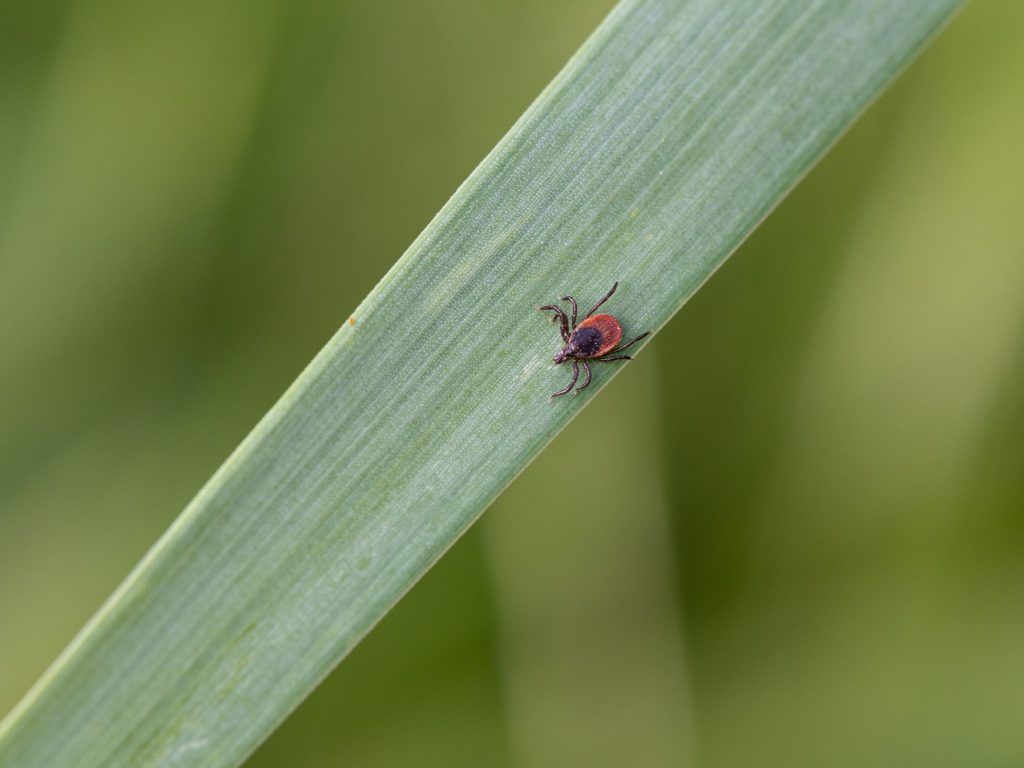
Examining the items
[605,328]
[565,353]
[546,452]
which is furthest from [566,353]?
[546,452]

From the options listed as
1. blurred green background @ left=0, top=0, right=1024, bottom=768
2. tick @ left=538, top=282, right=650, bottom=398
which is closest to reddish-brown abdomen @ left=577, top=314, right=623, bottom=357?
tick @ left=538, top=282, right=650, bottom=398

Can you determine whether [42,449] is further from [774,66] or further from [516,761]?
[774,66]

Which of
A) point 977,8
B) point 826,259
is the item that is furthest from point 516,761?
point 977,8

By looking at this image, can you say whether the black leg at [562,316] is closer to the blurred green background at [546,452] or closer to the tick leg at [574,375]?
the tick leg at [574,375]

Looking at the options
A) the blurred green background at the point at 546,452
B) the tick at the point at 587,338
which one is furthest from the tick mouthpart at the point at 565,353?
the blurred green background at the point at 546,452

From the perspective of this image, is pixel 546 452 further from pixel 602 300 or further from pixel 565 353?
pixel 602 300

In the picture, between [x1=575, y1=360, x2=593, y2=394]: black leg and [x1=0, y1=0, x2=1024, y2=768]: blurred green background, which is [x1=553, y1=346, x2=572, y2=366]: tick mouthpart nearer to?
[x1=575, y1=360, x2=593, y2=394]: black leg

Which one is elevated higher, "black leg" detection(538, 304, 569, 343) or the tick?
"black leg" detection(538, 304, 569, 343)
